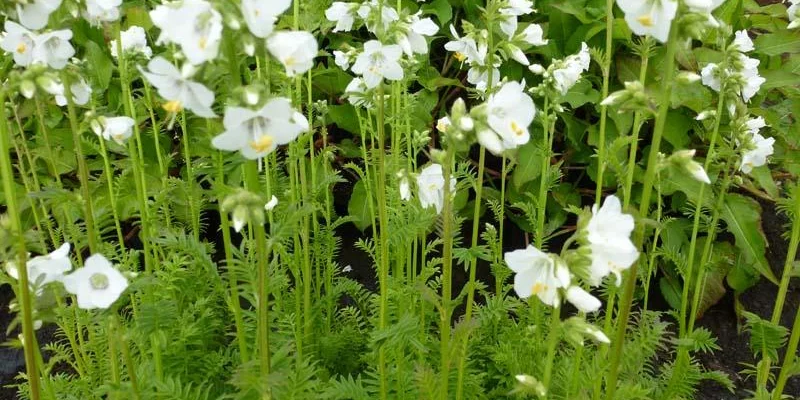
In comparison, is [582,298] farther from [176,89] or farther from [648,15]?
[176,89]

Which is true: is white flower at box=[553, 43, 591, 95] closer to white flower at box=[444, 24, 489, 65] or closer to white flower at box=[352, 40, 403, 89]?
white flower at box=[444, 24, 489, 65]

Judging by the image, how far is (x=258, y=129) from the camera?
1438mm

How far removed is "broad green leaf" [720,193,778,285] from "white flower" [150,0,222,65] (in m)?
3.05

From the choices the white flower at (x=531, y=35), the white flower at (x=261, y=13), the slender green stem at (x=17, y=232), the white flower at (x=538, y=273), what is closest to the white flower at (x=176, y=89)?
the white flower at (x=261, y=13)

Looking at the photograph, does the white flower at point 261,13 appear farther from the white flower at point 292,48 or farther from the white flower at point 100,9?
the white flower at point 100,9

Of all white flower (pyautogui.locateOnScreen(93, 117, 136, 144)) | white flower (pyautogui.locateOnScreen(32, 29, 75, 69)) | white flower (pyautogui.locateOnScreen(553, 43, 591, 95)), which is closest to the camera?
white flower (pyautogui.locateOnScreen(32, 29, 75, 69))

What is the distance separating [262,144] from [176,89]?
0.20 metres

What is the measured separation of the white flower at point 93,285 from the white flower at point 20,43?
0.64 m

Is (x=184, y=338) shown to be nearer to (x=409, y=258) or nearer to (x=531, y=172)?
(x=409, y=258)

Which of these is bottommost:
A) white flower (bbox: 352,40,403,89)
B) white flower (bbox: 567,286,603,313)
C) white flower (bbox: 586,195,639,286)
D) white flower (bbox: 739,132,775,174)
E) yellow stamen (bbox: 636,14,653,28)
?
white flower (bbox: 739,132,775,174)

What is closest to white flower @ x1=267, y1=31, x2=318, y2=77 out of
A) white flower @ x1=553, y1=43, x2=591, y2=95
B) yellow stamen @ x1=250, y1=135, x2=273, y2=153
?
yellow stamen @ x1=250, y1=135, x2=273, y2=153

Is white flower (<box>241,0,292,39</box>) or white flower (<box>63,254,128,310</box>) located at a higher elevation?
white flower (<box>241,0,292,39</box>)

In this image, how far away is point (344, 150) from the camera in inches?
160

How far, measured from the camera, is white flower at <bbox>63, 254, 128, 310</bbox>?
1727 mm
